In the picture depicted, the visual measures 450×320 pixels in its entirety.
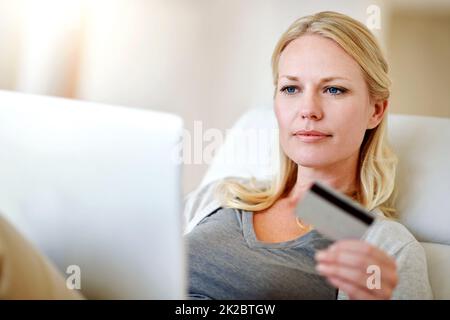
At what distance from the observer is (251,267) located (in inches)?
36.4

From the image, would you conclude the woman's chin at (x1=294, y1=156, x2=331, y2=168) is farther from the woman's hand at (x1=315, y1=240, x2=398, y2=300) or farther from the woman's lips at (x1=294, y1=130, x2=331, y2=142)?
the woman's hand at (x1=315, y1=240, x2=398, y2=300)

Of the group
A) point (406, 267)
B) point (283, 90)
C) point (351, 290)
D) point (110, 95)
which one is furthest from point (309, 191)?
point (110, 95)

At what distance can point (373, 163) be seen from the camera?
103cm

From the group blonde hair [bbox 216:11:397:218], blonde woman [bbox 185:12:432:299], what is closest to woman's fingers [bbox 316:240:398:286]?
blonde woman [bbox 185:12:432:299]

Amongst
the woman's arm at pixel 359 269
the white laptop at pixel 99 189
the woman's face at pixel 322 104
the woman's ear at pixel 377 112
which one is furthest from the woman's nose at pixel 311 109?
the white laptop at pixel 99 189

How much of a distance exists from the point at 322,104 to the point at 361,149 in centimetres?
14

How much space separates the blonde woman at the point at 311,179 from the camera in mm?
907

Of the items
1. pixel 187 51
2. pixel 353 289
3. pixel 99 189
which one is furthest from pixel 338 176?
pixel 187 51

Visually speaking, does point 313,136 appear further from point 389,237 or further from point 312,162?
point 389,237

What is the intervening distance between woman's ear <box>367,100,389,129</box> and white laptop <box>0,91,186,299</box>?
53cm

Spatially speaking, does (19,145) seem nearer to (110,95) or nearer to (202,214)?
(202,214)

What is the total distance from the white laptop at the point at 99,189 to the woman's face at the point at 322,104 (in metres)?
0.43

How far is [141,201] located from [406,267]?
0.44 metres

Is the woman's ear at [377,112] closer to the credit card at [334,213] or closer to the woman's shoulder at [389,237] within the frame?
the woman's shoulder at [389,237]
